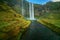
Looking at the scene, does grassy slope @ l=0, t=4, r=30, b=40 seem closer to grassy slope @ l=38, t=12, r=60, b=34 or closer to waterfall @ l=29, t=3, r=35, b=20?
waterfall @ l=29, t=3, r=35, b=20

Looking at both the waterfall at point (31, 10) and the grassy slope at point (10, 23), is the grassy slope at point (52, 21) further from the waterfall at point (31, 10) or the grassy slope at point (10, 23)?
the grassy slope at point (10, 23)

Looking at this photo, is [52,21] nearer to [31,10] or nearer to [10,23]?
[31,10]

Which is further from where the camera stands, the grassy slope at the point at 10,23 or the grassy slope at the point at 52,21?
the grassy slope at the point at 52,21

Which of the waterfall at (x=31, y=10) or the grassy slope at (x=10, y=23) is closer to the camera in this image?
the grassy slope at (x=10, y=23)

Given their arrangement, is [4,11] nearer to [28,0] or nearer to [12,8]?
[12,8]

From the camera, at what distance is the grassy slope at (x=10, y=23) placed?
2709 mm

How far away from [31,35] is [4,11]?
2.22ft

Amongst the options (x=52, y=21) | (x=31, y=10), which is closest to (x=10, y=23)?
(x=31, y=10)

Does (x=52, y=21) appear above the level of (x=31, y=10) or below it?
below

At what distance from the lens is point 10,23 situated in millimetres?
2801

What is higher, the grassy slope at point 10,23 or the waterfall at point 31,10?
the waterfall at point 31,10

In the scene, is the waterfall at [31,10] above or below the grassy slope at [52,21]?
above

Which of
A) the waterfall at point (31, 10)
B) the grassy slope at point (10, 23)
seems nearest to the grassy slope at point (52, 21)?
the waterfall at point (31, 10)

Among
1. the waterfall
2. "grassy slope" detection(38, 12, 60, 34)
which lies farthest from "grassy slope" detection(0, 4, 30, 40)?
"grassy slope" detection(38, 12, 60, 34)
